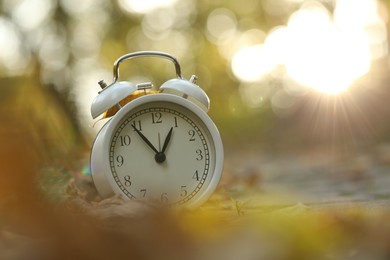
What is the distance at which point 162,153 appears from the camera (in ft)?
5.66

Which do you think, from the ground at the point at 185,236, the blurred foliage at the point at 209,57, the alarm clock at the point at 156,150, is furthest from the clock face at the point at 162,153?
the blurred foliage at the point at 209,57

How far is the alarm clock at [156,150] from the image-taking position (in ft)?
5.62

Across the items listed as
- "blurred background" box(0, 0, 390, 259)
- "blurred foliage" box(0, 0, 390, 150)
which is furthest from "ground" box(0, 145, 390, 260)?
"blurred foliage" box(0, 0, 390, 150)

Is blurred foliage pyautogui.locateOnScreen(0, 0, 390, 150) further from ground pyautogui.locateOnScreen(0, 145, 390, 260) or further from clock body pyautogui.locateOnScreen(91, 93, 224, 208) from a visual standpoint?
ground pyautogui.locateOnScreen(0, 145, 390, 260)

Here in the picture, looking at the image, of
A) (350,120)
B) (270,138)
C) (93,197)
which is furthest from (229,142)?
(93,197)

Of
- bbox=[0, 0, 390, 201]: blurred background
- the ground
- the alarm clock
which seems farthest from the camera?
bbox=[0, 0, 390, 201]: blurred background

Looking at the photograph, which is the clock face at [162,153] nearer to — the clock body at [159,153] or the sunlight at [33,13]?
the clock body at [159,153]

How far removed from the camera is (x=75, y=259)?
541 mm

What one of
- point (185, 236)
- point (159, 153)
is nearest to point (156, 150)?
point (159, 153)

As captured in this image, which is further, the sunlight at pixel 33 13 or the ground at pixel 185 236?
the sunlight at pixel 33 13

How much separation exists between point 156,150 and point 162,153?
0.7 inches

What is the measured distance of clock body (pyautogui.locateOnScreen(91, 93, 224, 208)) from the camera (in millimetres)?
1712

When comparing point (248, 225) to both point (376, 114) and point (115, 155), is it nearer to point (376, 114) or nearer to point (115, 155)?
point (115, 155)

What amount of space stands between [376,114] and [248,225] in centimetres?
822
